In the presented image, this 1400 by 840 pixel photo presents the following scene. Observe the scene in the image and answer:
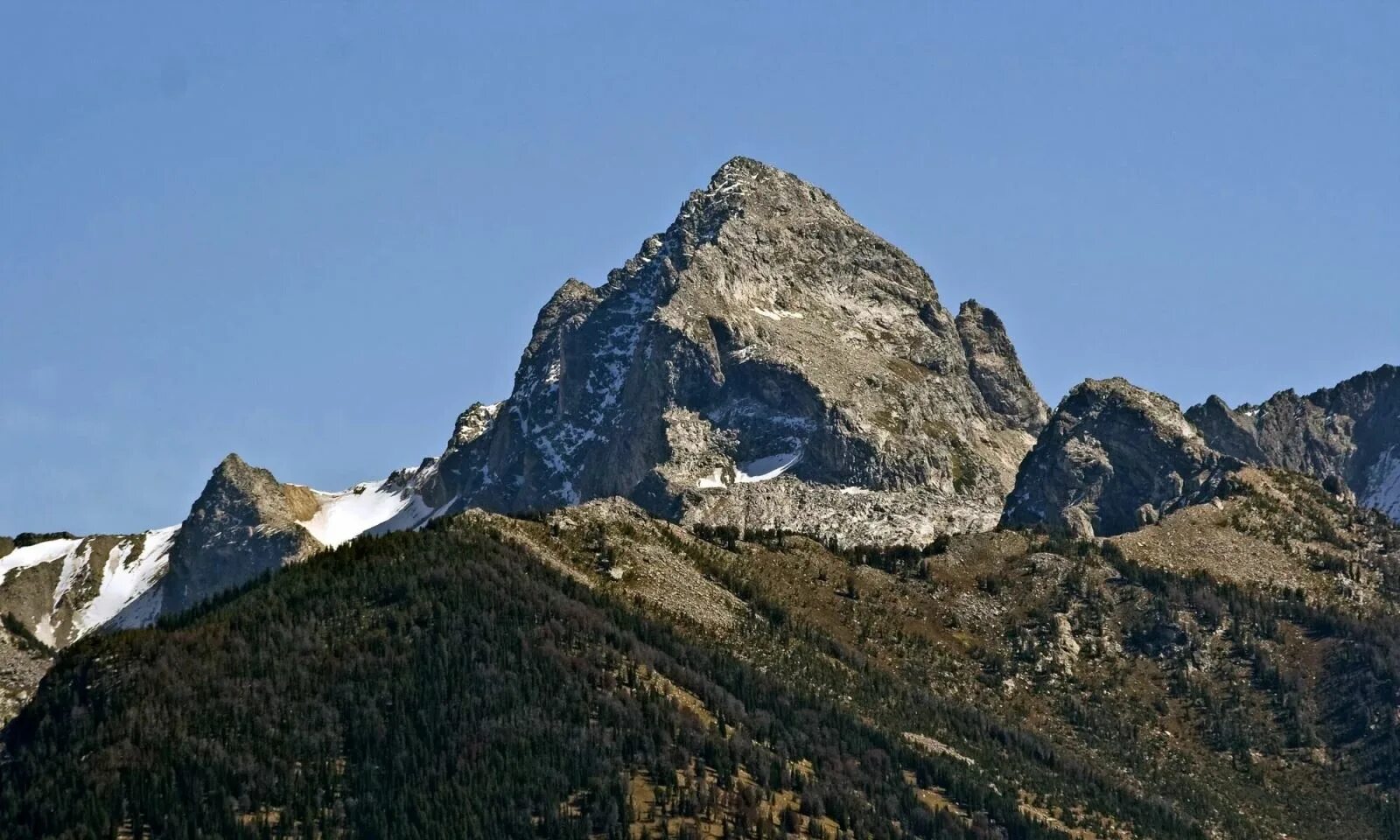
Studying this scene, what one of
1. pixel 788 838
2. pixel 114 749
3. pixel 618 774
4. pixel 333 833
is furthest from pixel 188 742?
pixel 788 838

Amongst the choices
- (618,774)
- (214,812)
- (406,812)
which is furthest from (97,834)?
(618,774)

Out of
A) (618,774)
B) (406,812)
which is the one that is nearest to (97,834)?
(406,812)

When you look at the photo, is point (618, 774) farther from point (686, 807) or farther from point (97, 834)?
point (97, 834)

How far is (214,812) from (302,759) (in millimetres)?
11085

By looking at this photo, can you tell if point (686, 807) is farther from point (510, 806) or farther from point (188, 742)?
point (188, 742)

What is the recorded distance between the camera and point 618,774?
19962 cm

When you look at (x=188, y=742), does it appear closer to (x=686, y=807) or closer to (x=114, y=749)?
(x=114, y=749)

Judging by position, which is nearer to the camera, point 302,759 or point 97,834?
point 97,834

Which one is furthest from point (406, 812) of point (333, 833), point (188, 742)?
point (188, 742)

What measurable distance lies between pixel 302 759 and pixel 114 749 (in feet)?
46.1

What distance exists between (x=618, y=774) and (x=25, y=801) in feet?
143

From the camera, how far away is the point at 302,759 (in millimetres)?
199625

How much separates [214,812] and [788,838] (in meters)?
42.1

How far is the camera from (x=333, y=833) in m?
188
